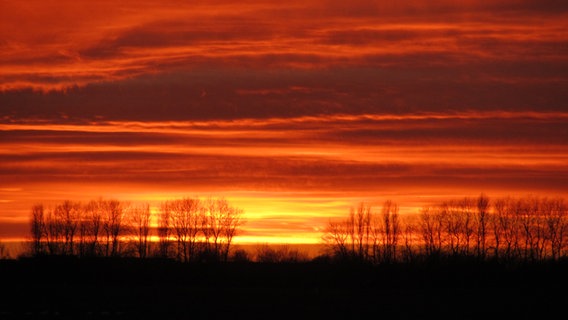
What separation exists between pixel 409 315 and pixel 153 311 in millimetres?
12674

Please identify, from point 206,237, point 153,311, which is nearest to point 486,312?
point 153,311

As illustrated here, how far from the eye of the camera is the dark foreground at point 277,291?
145ft

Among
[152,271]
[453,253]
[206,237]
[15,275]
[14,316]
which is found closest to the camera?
[14,316]

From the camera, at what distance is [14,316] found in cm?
3994

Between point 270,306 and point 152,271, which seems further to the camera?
point 152,271

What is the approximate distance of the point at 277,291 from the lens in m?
62.3

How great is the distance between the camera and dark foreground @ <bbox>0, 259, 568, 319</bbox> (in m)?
44.3

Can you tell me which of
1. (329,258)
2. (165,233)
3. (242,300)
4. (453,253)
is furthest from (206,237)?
(242,300)

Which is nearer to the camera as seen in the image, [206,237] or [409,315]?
[409,315]

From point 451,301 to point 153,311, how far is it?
19003 millimetres

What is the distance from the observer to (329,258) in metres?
111

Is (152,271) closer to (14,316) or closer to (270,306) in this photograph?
(270,306)

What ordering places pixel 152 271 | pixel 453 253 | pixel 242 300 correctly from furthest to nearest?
pixel 453 253 → pixel 152 271 → pixel 242 300

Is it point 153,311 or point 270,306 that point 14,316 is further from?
point 270,306
